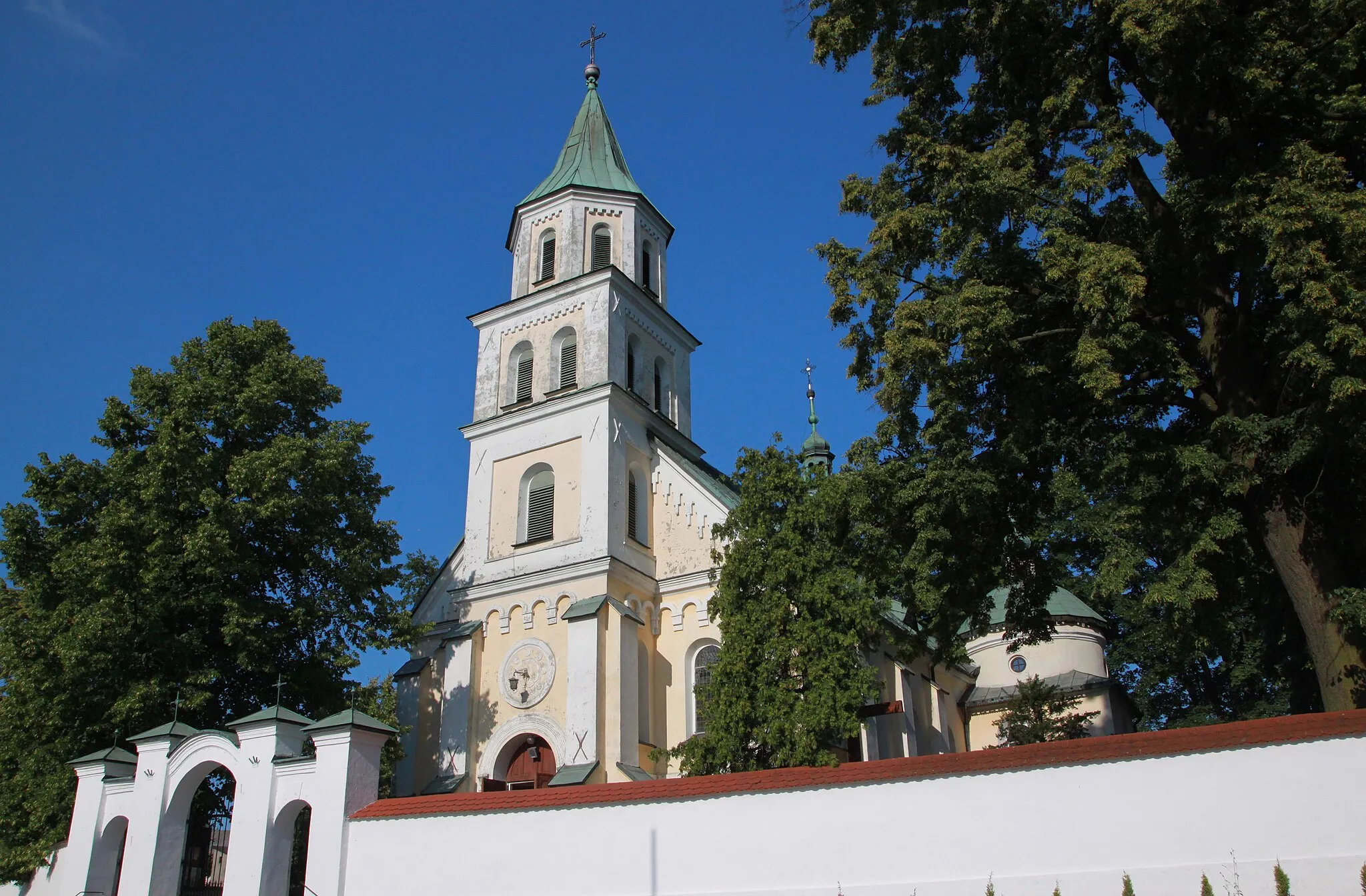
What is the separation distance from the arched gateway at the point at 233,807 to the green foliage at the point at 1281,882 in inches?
365

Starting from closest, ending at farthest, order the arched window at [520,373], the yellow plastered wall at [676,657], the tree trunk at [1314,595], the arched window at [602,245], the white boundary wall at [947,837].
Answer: the white boundary wall at [947,837], the tree trunk at [1314,595], the yellow plastered wall at [676,657], the arched window at [520,373], the arched window at [602,245]

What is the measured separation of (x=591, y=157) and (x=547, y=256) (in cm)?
350

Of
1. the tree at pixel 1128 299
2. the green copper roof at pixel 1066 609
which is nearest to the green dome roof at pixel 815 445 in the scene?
the green copper roof at pixel 1066 609

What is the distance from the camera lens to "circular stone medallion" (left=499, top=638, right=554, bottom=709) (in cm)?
2169

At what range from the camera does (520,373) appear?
2600 centimetres

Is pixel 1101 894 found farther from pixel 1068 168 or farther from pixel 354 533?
pixel 354 533

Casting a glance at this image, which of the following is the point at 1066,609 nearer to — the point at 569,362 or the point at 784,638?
the point at 569,362

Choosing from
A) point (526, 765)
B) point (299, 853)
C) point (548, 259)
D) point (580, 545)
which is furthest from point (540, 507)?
point (299, 853)

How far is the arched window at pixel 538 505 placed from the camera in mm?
23672

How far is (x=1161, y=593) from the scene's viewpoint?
38.9ft

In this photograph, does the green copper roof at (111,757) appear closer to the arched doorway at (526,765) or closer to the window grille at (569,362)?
the arched doorway at (526,765)

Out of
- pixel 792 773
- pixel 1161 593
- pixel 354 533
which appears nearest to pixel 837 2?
pixel 1161 593

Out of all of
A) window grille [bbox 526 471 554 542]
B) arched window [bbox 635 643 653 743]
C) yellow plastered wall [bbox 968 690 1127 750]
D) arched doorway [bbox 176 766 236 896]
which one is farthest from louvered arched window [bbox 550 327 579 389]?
yellow plastered wall [bbox 968 690 1127 750]

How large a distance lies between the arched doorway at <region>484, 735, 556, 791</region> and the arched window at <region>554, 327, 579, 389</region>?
8136 millimetres
